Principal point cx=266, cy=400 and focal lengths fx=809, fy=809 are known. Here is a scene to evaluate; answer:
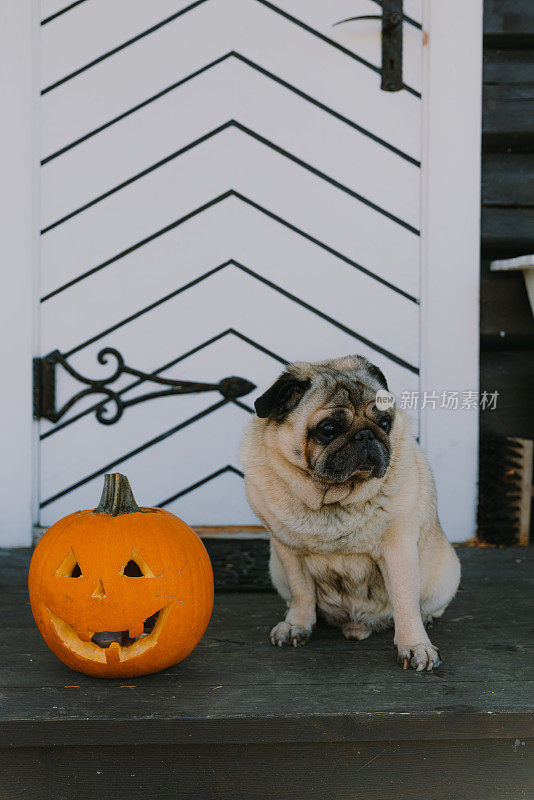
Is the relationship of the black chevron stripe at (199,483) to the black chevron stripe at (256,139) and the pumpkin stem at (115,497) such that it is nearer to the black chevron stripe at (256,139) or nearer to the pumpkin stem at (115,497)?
the black chevron stripe at (256,139)

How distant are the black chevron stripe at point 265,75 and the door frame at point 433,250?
0.33 ft

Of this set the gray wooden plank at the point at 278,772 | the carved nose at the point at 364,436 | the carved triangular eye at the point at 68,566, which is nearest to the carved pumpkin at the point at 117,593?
the carved triangular eye at the point at 68,566

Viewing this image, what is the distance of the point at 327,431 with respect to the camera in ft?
6.64

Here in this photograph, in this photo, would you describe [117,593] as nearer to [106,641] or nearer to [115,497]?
[106,641]

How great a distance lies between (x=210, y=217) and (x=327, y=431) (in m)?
1.59

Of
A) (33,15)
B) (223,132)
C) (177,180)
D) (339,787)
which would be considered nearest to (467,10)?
(223,132)

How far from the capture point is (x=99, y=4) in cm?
326

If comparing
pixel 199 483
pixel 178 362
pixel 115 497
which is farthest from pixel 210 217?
pixel 115 497

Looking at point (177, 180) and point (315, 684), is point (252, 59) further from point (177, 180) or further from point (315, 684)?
point (315, 684)

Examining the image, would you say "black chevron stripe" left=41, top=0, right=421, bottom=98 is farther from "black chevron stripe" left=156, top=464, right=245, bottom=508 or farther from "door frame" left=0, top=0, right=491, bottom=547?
"black chevron stripe" left=156, top=464, right=245, bottom=508

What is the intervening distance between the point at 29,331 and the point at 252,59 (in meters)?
1.43

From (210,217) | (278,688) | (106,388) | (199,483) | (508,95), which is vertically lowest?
(278,688)

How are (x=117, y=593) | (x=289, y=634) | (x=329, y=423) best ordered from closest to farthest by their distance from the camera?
1. (x=117, y=593)
2. (x=329, y=423)
3. (x=289, y=634)

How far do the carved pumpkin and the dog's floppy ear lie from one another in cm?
37
